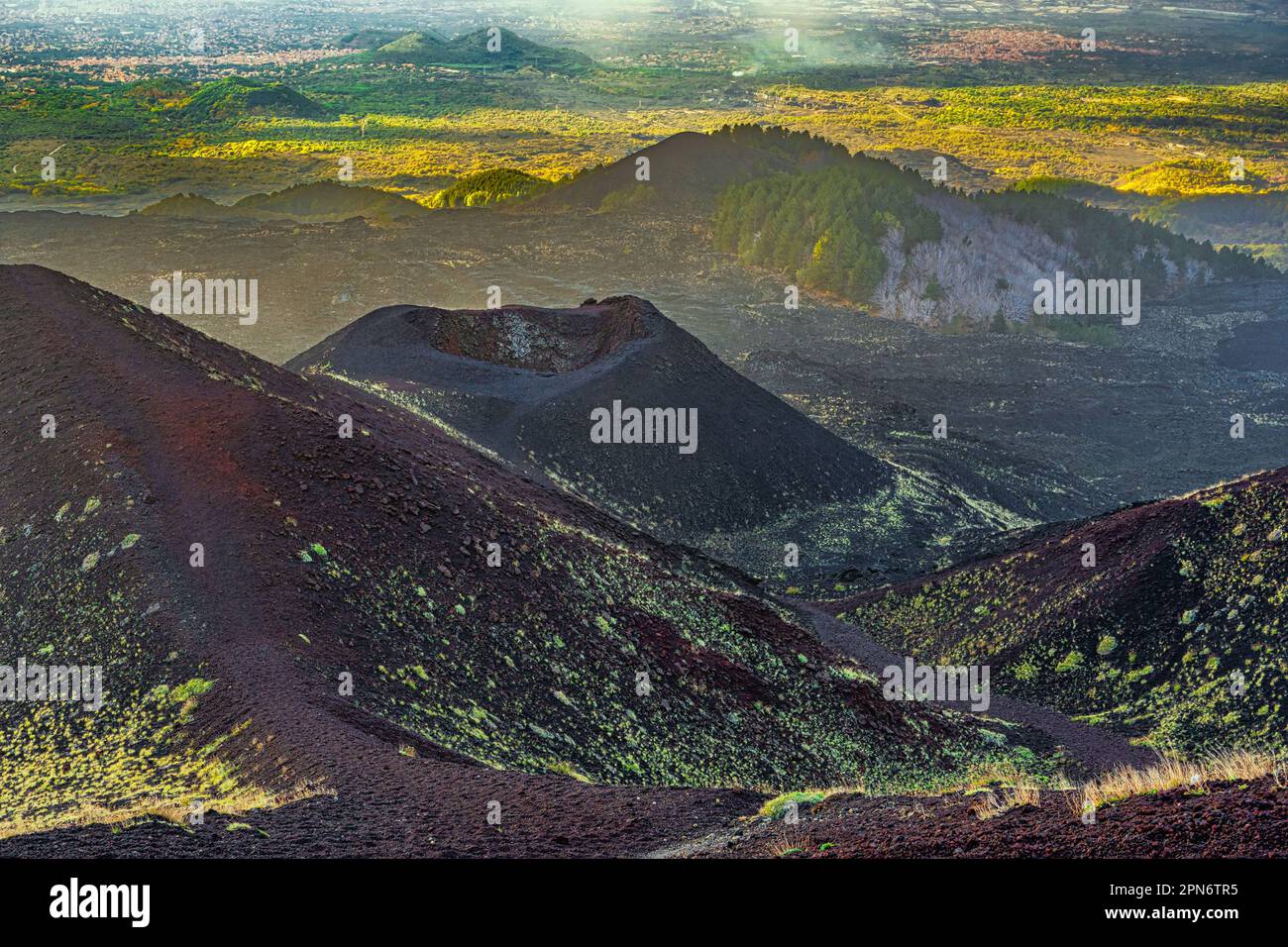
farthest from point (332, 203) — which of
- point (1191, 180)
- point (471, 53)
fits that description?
point (1191, 180)

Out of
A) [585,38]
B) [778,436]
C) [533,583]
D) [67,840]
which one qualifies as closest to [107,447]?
[533,583]

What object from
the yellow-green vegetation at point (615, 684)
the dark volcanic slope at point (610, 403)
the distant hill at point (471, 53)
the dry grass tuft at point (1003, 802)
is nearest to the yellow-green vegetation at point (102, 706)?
the yellow-green vegetation at point (615, 684)

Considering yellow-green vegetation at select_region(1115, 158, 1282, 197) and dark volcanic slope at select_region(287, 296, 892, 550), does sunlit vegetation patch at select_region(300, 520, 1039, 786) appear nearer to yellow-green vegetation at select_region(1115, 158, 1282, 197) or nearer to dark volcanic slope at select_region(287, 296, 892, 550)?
dark volcanic slope at select_region(287, 296, 892, 550)

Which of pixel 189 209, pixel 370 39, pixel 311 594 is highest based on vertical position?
pixel 370 39

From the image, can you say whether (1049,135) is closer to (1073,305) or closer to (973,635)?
(1073,305)

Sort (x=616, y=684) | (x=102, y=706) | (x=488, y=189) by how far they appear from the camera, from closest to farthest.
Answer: (x=102, y=706) < (x=616, y=684) < (x=488, y=189)

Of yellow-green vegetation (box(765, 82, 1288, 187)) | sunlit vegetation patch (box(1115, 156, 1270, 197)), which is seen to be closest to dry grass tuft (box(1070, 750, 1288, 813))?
yellow-green vegetation (box(765, 82, 1288, 187))

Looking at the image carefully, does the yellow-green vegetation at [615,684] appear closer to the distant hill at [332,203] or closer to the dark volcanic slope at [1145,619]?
the dark volcanic slope at [1145,619]

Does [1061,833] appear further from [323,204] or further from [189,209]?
[323,204]
